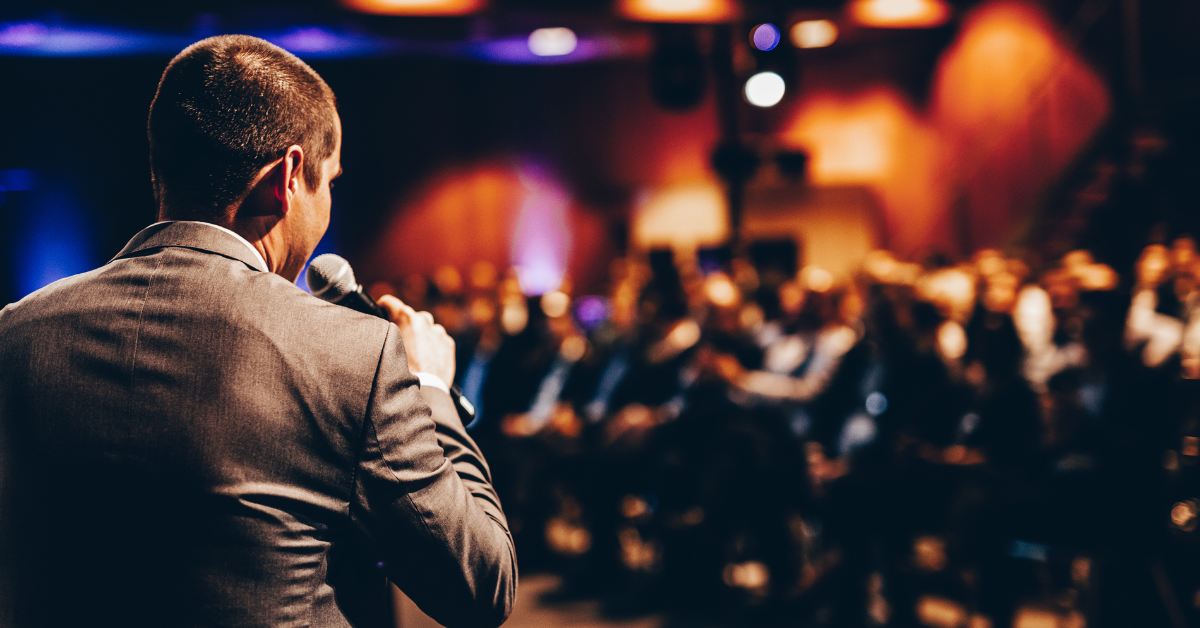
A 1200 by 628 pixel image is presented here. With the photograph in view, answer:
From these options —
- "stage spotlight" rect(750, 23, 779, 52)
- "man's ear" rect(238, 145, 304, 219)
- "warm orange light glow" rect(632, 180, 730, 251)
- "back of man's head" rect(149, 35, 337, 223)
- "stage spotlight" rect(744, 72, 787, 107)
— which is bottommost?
"warm orange light glow" rect(632, 180, 730, 251)

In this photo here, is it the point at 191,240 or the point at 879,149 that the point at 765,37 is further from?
the point at 191,240

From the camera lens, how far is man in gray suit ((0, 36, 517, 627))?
2.48 feet

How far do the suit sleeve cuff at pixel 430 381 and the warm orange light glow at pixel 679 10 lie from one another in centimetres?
742

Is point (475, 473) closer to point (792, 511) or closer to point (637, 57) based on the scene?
point (792, 511)

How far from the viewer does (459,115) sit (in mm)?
10375

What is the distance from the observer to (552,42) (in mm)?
9609

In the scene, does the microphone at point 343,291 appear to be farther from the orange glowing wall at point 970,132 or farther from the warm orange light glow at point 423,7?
the orange glowing wall at point 970,132

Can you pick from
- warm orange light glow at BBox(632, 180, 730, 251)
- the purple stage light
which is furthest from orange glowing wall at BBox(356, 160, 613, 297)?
the purple stage light

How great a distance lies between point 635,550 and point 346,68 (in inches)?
272

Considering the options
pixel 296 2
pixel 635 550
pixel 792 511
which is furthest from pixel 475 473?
pixel 296 2

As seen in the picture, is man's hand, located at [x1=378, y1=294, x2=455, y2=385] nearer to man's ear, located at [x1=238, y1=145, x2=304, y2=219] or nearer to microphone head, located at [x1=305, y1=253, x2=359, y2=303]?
microphone head, located at [x1=305, y1=253, x2=359, y2=303]

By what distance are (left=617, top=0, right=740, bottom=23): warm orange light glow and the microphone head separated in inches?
287

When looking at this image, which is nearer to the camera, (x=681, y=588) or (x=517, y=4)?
(x=681, y=588)

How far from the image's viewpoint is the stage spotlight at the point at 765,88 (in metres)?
7.10
